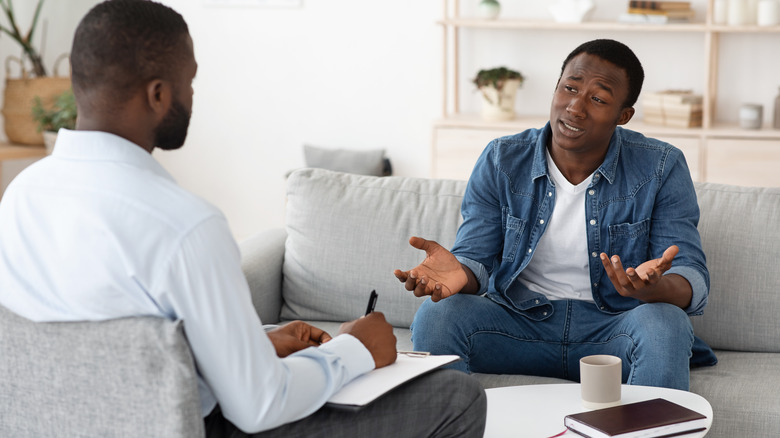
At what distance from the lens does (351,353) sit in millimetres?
1344

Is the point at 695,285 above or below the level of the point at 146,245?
below

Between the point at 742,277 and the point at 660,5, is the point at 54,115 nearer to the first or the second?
the point at 660,5

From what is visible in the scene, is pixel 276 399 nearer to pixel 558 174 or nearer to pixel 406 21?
pixel 558 174

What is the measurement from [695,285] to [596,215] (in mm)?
269

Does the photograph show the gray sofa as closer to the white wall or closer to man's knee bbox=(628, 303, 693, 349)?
man's knee bbox=(628, 303, 693, 349)

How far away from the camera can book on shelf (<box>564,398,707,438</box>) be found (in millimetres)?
1433

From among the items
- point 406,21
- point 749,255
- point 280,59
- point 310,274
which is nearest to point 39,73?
point 280,59

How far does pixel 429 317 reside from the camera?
1.95m

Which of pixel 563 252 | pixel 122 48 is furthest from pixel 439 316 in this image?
pixel 122 48

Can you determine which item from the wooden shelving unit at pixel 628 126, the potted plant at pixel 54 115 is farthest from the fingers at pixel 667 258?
the potted plant at pixel 54 115

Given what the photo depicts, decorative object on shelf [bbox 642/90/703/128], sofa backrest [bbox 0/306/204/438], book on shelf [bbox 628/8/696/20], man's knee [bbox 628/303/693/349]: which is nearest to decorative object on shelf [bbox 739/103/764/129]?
decorative object on shelf [bbox 642/90/703/128]

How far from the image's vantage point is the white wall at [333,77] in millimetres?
4121

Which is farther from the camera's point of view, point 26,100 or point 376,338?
point 26,100

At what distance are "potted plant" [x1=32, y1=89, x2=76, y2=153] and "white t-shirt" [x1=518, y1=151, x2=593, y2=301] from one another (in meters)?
2.84
